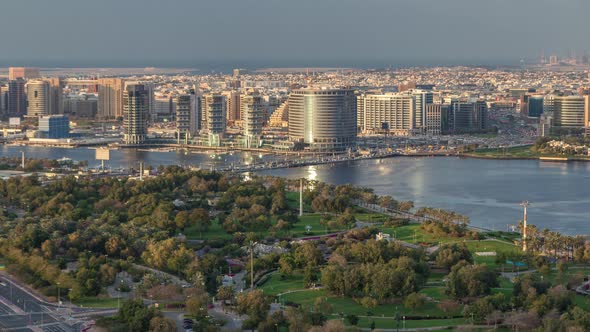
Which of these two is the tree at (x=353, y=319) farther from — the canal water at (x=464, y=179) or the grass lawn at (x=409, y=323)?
the canal water at (x=464, y=179)

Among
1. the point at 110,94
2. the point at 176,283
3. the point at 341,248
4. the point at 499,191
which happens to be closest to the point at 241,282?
the point at 176,283

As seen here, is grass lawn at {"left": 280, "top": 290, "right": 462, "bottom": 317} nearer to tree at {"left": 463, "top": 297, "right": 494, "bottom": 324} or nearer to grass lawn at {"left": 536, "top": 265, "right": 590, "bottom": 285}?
tree at {"left": 463, "top": 297, "right": 494, "bottom": 324}

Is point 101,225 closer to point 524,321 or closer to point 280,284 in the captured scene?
point 280,284

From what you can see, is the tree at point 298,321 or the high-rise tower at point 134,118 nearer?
the tree at point 298,321

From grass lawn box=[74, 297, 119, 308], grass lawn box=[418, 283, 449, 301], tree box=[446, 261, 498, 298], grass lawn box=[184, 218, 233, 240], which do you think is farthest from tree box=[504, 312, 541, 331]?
grass lawn box=[184, 218, 233, 240]

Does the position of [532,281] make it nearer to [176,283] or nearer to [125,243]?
[176,283]

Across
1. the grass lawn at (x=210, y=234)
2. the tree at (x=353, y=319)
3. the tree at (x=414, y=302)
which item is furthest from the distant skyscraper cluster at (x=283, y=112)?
the tree at (x=353, y=319)

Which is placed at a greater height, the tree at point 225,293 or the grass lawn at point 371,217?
the grass lawn at point 371,217
